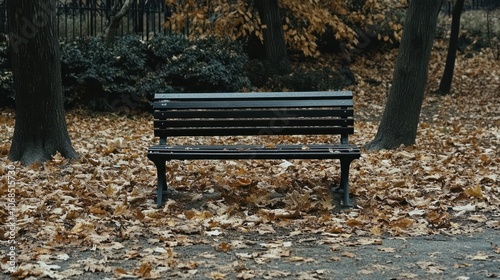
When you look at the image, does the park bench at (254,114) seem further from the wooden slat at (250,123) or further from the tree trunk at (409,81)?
the tree trunk at (409,81)

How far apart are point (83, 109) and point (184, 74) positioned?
7.40ft

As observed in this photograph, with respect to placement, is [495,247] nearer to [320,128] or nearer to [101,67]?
[320,128]

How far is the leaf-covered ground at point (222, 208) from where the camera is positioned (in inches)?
197

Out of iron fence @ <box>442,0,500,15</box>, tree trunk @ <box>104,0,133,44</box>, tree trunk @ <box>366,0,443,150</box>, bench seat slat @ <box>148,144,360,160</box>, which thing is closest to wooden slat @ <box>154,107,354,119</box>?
bench seat slat @ <box>148,144,360,160</box>

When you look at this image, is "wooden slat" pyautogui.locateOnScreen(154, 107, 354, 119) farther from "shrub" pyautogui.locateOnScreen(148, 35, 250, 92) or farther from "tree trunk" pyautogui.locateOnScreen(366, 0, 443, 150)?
"shrub" pyautogui.locateOnScreen(148, 35, 250, 92)

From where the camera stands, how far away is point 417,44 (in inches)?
392

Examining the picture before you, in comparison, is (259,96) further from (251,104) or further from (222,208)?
(222,208)

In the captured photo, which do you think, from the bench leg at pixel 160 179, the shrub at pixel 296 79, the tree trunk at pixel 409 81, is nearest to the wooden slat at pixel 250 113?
the bench leg at pixel 160 179

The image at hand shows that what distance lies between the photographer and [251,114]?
7023 mm

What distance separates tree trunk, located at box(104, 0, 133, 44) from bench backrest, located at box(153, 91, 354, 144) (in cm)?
1243

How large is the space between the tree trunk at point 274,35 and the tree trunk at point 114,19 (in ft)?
10.7

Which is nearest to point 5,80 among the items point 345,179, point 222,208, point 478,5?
point 222,208

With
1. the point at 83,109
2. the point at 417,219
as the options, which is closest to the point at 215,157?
the point at 417,219

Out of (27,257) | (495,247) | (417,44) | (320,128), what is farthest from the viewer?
(417,44)
